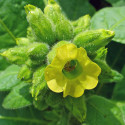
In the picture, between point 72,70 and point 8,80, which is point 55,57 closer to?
point 72,70

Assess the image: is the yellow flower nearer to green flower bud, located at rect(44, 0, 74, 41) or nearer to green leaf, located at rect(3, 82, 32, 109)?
green flower bud, located at rect(44, 0, 74, 41)

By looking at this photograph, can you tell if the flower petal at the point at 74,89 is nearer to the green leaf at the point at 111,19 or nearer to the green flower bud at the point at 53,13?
the green flower bud at the point at 53,13

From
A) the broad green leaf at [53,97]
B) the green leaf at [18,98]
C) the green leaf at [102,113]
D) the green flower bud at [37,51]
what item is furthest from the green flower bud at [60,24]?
the green leaf at [102,113]

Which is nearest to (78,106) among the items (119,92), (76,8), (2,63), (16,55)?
Result: (16,55)

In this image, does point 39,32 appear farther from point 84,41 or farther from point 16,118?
point 16,118

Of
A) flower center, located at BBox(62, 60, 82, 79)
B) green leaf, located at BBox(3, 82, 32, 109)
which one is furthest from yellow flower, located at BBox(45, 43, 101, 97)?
green leaf, located at BBox(3, 82, 32, 109)
